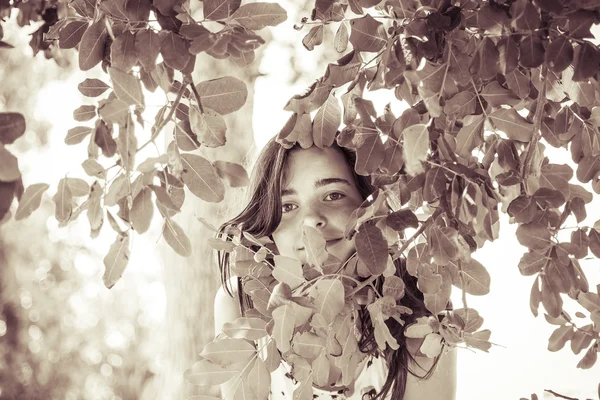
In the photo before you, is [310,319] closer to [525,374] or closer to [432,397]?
[432,397]

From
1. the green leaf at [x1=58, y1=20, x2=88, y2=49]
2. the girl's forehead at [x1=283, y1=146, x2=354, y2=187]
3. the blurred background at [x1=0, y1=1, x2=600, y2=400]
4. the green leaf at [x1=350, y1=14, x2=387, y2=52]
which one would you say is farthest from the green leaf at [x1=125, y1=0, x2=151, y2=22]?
the blurred background at [x1=0, y1=1, x2=600, y2=400]

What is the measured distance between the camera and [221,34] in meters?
0.59

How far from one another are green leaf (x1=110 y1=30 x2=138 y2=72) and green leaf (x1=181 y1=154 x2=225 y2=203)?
0.36 ft

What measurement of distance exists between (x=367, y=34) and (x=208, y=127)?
234 millimetres

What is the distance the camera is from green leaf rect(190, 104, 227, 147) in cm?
65

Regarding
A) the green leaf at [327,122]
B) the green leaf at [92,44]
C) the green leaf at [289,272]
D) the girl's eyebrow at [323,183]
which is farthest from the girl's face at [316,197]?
the green leaf at [92,44]

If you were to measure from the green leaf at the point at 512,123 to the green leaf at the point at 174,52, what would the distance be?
0.36m

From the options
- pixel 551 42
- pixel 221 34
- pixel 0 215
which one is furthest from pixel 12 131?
pixel 551 42

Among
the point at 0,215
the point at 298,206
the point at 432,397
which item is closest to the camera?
the point at 0,215

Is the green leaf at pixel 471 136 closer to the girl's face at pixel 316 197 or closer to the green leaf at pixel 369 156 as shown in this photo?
the green leaf at pixel 369 156

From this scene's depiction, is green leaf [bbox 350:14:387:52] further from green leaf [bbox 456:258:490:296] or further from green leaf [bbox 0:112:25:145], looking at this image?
green leaf [bbox 0:112:25:145]

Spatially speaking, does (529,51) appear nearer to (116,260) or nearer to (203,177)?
(203,177)

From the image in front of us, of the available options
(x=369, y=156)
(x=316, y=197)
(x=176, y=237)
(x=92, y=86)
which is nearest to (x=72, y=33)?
(x=92, y=86)

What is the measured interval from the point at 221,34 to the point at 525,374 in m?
2.90
